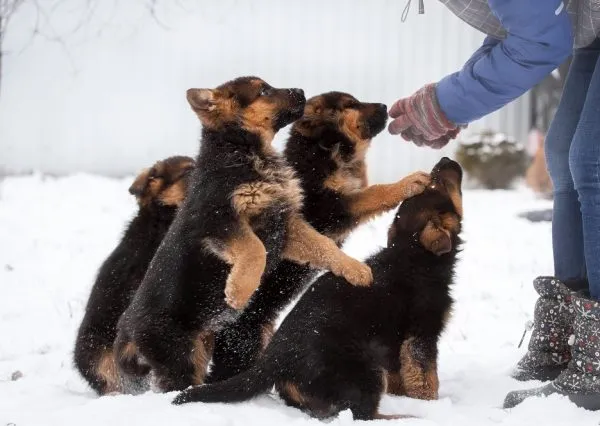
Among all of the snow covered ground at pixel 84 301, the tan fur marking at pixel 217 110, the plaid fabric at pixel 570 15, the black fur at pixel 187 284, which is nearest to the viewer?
the snow covered ground at pixel 84 301

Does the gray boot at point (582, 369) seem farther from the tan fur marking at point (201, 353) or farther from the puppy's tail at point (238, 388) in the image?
the tan fur marking at point (201, 353)

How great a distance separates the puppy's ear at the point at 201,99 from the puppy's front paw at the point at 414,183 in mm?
1090

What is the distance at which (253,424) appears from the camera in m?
3.04

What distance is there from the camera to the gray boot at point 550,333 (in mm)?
3795

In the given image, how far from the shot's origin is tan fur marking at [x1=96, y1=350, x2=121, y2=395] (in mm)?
4117

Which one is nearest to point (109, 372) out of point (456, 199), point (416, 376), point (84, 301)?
point (416, 376)

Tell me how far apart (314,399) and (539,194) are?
396 inches

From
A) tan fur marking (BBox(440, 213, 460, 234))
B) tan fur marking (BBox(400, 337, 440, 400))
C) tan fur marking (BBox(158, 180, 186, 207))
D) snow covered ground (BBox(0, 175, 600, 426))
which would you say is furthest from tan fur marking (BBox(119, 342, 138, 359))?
tan fur marking (BBox(440, 213, 460, 234))

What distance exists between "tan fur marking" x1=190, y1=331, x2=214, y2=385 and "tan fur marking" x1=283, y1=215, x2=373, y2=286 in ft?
1.88

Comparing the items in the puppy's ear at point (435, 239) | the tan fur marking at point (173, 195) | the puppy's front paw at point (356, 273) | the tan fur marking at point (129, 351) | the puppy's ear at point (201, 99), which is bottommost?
the tan fur marking at point (129, 351)

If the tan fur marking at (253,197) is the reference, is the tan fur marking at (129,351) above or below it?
below

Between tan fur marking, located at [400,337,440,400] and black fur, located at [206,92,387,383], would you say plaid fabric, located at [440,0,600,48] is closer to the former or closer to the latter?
black fur, located at [206,92,387,383]

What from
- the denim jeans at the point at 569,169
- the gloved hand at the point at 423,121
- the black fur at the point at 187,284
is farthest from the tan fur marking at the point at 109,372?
the denim jeans at the point at 569,169

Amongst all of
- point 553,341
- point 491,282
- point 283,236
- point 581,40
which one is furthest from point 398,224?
point 491,282
